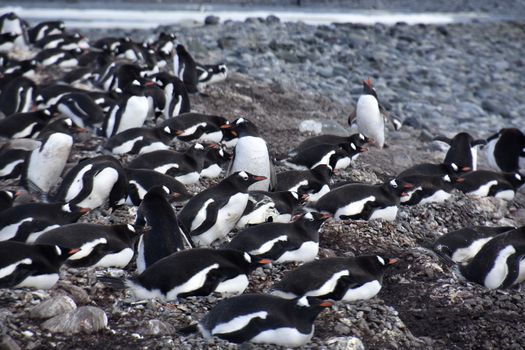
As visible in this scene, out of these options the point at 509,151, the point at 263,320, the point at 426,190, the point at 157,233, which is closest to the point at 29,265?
the point at 157,233

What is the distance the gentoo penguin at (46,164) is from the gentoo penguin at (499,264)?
11.8 feet

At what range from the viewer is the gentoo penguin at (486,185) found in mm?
9031

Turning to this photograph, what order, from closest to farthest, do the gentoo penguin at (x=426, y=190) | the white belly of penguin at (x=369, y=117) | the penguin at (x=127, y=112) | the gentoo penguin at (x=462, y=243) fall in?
the gentoo penguin at (x=462, y=243)
the gentoo penguin at (x=426, y=190)
the penguin at (x=127, y=112)
the white belly of penguin at (x=369, y=117)

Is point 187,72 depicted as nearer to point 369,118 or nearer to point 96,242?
point 369,118

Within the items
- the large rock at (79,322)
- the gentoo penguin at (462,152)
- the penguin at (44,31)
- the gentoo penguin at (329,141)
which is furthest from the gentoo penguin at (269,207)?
the penguin at (44,31)

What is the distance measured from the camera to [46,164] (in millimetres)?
7957

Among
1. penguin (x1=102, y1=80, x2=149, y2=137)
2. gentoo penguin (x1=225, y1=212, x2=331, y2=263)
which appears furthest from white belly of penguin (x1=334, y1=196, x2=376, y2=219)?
penguin (x1=102, y1=80, x2=149, y2=137)

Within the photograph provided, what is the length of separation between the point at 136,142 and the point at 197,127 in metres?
0.80

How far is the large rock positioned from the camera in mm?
4926

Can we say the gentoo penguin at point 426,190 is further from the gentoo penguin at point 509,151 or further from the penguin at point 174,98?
the penguin at point 174,98

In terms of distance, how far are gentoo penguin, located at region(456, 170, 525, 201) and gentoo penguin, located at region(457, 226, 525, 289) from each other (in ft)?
7.59

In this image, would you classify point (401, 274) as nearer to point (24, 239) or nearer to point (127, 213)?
point (127, 213)

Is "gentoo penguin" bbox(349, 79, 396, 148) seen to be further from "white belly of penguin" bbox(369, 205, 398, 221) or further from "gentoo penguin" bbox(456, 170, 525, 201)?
"white belly of penguin" bbox(369, 205, 398, 221)

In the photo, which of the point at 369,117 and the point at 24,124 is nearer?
the point at 24,124
